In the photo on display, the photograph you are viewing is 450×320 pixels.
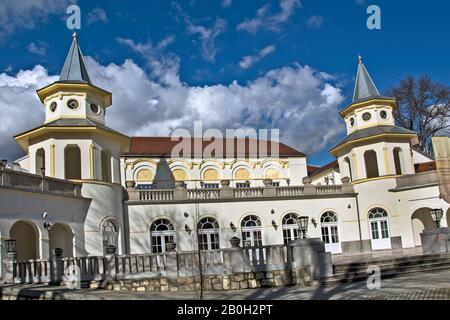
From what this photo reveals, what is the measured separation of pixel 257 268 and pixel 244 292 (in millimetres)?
1383

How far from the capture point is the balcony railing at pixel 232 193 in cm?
2556

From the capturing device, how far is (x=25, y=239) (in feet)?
68.8

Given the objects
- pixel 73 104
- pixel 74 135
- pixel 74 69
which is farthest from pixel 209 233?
pixel 74 69

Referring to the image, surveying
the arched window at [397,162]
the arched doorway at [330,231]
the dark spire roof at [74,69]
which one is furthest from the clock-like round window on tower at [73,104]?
the arched window at [397,162]

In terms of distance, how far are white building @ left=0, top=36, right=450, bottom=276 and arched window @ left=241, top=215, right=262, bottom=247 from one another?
0.18 feet

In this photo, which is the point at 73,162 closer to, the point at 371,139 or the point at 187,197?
the point at 187,197

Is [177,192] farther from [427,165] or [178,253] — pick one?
[427,165]

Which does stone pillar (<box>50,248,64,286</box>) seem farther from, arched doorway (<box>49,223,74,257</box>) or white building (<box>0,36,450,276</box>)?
arched doorway (<box>49,223,74,257</box>)

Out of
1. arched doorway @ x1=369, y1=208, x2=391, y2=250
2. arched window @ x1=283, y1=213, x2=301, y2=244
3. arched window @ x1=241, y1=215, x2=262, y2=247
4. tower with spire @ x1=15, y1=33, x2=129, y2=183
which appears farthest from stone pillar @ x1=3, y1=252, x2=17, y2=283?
arched doorway @ x1=369, y1=208, x2=391, y2=250

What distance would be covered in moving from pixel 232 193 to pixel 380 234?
900cm

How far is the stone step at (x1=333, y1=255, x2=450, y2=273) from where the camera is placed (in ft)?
55.0

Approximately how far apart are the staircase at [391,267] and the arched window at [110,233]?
11.3m

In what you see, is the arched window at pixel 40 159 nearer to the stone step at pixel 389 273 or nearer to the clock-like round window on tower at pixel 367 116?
the stone step at pixel 389 273
